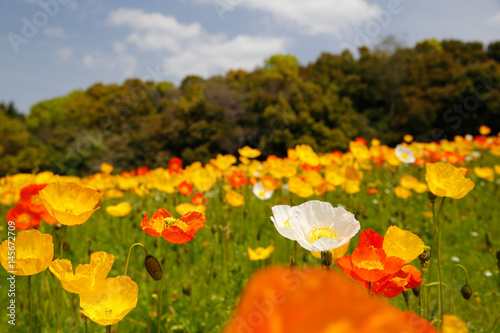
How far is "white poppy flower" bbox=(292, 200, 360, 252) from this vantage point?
2.73 feet

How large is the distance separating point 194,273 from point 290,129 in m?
11.1

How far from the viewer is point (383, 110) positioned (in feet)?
57.1

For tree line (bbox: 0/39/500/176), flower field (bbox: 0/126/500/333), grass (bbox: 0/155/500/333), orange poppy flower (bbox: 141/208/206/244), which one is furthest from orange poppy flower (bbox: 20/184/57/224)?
tree line (bbox: 0/39/500/176)

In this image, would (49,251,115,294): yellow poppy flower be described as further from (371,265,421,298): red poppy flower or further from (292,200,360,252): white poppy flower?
(371,265,421,298): red poppy flower

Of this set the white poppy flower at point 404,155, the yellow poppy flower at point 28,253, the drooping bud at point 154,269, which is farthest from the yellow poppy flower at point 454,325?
the white poppy flower at point 404,155

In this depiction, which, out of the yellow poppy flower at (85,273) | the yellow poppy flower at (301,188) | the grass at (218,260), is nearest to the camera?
the yellow poppy flower at (85,273)

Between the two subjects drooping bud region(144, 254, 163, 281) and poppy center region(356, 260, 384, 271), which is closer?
poppy center region(356, 260, 384, 271)

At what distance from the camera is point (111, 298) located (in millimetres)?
753

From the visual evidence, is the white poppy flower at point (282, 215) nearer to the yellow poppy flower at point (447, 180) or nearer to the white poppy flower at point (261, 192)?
the yellow poppy flower at point (447, 180)

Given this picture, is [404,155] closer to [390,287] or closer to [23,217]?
[390,287]

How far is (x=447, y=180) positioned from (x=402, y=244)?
384mm

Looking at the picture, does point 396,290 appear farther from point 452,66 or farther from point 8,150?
point 8,150

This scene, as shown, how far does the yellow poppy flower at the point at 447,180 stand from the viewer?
38.8 inches

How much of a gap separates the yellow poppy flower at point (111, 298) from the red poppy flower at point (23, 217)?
789mm
